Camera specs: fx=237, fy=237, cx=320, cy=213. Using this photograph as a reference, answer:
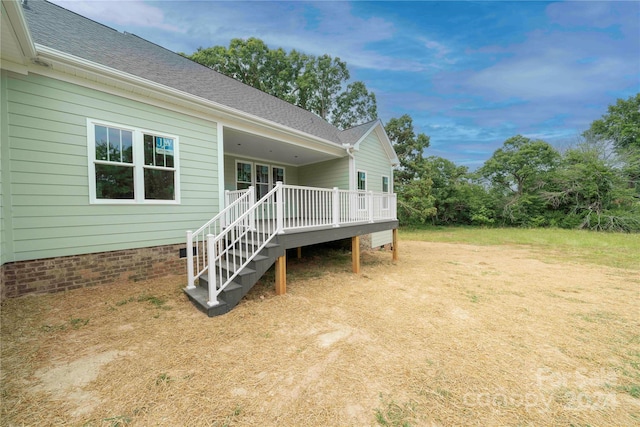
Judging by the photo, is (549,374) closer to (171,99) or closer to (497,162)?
(171,99)

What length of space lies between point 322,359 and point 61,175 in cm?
518

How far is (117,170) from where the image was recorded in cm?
459

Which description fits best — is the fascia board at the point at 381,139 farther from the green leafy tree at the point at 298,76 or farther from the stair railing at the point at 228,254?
the green leafy tree at the point at 298,76

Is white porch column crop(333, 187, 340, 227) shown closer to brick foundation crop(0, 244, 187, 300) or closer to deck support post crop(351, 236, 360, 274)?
deck support post crop(351, 236, 360, 274)

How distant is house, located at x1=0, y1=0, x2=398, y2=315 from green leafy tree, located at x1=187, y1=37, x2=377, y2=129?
13551mm

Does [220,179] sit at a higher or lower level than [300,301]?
higher

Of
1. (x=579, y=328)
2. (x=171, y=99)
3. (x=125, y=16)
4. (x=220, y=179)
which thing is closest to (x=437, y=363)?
(x=579, y=328)

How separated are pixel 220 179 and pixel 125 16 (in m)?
6.48

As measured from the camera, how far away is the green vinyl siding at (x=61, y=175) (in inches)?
146

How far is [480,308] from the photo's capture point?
4145 millimetres

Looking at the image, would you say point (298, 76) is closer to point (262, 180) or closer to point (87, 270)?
point (262, 180)

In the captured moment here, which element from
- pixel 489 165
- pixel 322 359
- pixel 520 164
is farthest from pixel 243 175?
pixel 520 164

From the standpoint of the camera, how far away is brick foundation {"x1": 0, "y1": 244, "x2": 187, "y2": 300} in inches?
146

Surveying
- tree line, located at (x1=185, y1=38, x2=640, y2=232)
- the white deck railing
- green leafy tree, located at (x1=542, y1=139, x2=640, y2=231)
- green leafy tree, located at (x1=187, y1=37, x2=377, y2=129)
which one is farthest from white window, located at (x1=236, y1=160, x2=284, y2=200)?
green leafy tree, located at (x1=542, y1=139, x2=640, y2=231)
